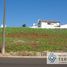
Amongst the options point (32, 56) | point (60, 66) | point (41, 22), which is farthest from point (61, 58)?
point (41, 22)

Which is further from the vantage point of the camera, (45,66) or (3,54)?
(3,54)

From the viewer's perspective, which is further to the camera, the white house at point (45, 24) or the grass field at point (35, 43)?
the white house at point (45, 24)

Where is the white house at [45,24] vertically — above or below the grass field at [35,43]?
above

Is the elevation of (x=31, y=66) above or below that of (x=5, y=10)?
below

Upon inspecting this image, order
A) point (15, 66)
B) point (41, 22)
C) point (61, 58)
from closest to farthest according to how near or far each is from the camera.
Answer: point (61, 58) → point (15, 66) → point (41, 22)

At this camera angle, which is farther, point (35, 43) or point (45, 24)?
point (45, 24)

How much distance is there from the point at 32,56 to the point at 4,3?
5.07 m

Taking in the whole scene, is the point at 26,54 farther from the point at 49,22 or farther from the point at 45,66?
the point at 49,22

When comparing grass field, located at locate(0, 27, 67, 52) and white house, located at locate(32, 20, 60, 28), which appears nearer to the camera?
grass field, located at locate(0, 27, 67, 52)

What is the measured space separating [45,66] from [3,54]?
8768mm

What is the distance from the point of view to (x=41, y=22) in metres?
124

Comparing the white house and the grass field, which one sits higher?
the white house

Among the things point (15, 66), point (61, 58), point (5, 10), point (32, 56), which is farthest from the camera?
point (5, 10)

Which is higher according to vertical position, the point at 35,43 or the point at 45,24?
the point at 45,24
